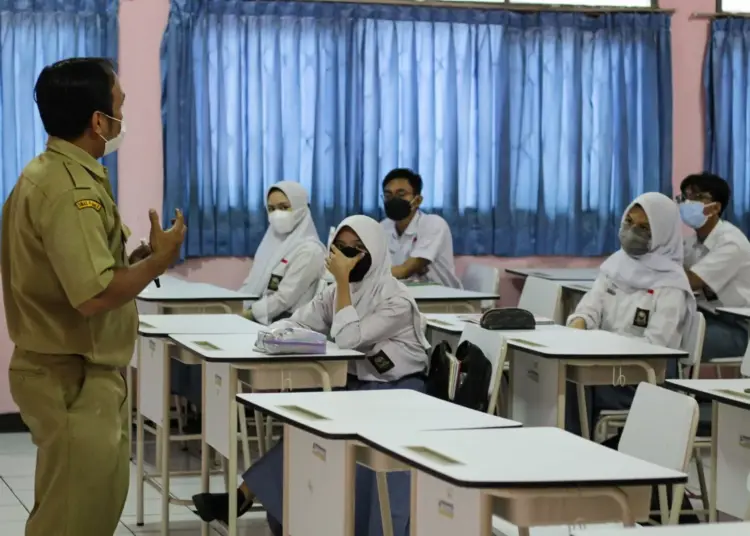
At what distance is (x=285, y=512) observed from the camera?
3391 mm

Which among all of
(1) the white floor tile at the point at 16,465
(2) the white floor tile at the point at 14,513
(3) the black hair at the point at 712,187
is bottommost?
(2) the white floor tile at the point at 14,513

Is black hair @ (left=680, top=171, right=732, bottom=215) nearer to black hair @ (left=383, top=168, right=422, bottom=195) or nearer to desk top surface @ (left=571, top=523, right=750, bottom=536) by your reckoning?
black hair @ (left=383, top=168, right=422, bottom=195)

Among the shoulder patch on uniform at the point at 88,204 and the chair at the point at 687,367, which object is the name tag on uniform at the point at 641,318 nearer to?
the chair at the point at 687,367

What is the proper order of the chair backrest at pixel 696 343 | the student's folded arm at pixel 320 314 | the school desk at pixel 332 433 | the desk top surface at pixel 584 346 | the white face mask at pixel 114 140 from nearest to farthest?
the white face mask at pixel 114 140
the school desk at pixel 332 433
the desk top surface at pixel 584 346
the student's folded arm at pixel 320 314
the chair backrest at pixel 696 343

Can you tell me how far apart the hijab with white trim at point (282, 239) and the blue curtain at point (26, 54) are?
4.37 ft

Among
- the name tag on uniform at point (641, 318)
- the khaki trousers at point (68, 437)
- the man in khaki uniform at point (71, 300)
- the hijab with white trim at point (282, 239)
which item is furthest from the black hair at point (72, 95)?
the hijab with white trim at point (282, 239)

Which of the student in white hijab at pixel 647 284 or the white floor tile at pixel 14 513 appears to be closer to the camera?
the white floor tile at pixel 14 513

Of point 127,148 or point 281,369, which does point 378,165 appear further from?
point 281,369

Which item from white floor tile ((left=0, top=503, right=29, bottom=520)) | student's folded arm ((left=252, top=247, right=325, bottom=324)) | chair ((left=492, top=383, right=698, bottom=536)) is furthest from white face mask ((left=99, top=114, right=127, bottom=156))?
student's folded arm ((left=252, top=247, right=325, bottom=324))

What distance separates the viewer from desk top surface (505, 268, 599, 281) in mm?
7480

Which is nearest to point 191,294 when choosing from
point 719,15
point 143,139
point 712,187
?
point 143,139

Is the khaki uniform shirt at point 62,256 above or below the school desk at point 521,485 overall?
above

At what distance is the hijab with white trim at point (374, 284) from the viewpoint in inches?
193

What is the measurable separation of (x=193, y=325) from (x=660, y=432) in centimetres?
254
